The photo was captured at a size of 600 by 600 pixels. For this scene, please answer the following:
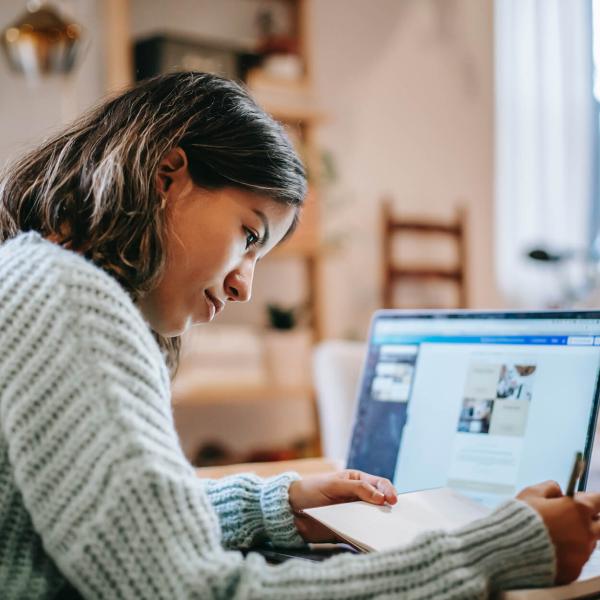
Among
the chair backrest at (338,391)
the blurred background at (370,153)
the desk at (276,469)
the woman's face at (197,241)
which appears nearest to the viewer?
the woman's face at (197,241)

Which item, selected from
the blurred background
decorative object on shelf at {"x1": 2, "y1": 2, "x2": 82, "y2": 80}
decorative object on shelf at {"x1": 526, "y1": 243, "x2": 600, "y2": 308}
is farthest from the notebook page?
decorative object on shelf at {"x1": 526, "y1": 243, "x2": 600, "y2": 308}

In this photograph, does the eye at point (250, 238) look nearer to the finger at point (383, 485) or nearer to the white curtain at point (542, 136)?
the finger at point (383, 485)

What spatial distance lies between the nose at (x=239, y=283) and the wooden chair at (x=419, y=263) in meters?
2.41

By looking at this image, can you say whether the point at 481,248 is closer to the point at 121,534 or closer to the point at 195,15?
the point at 195,15

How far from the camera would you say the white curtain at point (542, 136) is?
3.40 meters

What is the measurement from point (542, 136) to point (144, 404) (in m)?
3.20

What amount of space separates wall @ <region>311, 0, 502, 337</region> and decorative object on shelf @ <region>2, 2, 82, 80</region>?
4.48 feet

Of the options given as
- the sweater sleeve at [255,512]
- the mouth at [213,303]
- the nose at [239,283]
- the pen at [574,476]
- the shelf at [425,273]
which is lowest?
the shelf at [425,273]

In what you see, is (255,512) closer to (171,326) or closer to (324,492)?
(324,492)

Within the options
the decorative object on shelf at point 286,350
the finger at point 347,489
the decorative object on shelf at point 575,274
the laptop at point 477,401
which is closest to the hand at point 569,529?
the laptop at point 477,401

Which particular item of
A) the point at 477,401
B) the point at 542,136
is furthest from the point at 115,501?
the point at 542,136

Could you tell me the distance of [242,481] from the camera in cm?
92

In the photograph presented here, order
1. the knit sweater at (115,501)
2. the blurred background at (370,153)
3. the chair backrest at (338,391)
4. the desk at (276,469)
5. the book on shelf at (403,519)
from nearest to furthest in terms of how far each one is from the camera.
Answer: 1. the knit sweater at (115,501)
2. the book on shelf at (403,519)
3. the desk at (276,469)
4. the chair backrest at (338,391)
5. the blurred background at (370,153)

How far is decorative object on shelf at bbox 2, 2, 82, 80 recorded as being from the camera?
2086 mm
